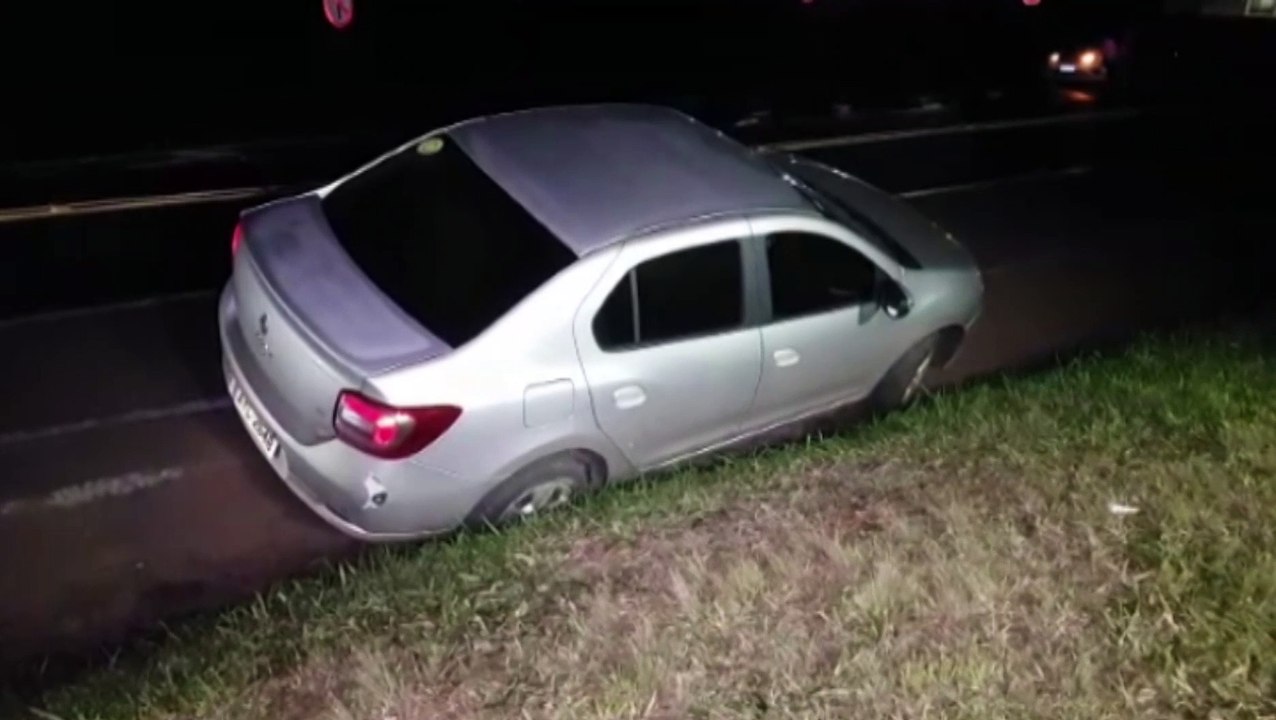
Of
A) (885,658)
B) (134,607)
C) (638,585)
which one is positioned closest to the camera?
(885,658)

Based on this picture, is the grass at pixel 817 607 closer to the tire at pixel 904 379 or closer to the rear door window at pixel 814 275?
the rear door window at pixel 814 275

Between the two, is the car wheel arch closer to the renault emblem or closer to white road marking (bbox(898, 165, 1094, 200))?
the renault emblem

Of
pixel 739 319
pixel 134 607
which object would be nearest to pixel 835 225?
pixel 739 319

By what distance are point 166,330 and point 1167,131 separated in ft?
36.2

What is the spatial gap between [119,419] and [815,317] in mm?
3588

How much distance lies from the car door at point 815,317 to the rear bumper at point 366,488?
1664 mm

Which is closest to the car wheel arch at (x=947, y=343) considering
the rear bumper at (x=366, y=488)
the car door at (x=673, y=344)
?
the car door at (x=673, y=344)

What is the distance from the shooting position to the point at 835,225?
22.0 ft

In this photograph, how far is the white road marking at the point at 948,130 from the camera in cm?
1310

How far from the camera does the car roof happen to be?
19.6ft

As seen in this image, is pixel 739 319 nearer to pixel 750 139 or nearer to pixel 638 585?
pixel 638 585

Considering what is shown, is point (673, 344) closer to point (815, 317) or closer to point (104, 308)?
point (815, 317)

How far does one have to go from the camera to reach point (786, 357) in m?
6.51

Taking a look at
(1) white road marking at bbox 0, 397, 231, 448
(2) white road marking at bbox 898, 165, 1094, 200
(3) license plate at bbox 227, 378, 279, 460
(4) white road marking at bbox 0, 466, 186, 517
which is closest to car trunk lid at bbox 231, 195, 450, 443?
(3) license plate at bbox 227, 378, 279, 460
